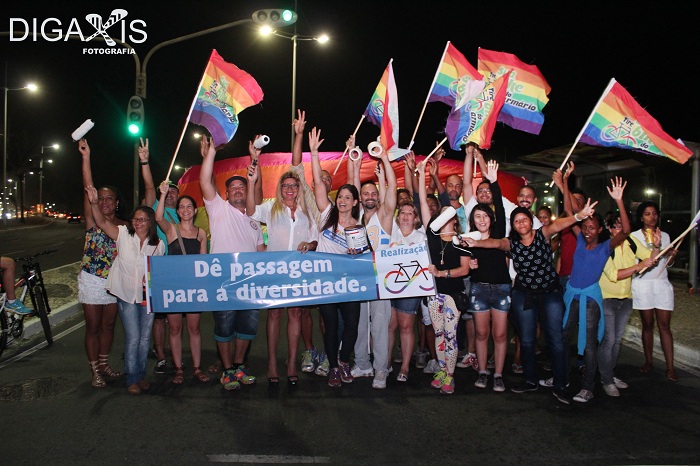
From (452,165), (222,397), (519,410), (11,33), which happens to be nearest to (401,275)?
(519,410)

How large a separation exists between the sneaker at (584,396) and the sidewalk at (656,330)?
1647mm

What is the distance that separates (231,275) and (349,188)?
150 cm

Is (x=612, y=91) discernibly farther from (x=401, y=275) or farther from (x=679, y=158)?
(x=401, y=275)

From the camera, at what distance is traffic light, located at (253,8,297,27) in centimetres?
1029

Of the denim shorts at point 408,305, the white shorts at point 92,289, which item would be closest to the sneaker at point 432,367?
the denim shorts at point 408,305

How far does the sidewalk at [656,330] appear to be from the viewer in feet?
21.9

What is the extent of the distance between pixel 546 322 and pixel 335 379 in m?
2.14

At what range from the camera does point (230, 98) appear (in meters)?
6.32

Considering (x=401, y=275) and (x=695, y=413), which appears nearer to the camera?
(x=695, y=413)

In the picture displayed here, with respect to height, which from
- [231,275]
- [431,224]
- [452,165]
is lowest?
[231,275]

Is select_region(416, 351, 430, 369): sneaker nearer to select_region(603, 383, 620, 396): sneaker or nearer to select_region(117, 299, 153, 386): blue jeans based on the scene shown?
select_region(603, 383, 620, 396): sneaker

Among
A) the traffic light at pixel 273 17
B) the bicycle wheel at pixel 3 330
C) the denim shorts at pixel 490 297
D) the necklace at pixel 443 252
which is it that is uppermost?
the traffic light at pixel 273 17

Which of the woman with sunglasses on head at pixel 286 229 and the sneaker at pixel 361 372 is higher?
the woman with sunglasses on head at pixel 286 229

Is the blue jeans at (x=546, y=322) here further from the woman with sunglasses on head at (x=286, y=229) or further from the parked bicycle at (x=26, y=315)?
the parked bicycle at (x=26, y=315)
